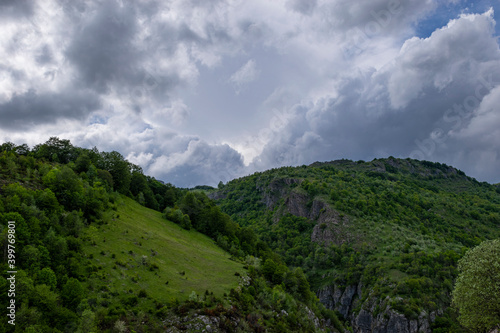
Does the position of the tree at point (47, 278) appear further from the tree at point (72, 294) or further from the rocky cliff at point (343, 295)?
the rocky cliff at point (343, 295)

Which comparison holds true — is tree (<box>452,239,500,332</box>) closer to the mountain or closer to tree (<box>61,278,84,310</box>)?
tree (<box>61,278,84,310</box>)

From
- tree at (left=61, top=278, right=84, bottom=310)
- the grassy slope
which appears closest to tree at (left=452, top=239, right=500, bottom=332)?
the grassy slope

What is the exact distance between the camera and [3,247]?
29.2 meters

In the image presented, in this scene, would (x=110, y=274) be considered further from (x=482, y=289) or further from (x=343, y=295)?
(x=343, y=295)

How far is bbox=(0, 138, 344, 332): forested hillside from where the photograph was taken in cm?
2711

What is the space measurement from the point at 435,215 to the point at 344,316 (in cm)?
9117

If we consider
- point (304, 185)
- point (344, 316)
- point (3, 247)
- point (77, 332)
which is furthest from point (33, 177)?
point (304, 185)

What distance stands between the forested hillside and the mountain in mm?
28533

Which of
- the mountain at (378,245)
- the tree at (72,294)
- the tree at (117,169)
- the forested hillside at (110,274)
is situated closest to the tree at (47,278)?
the forested hillside at (110,274)

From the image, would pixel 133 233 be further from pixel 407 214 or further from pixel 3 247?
pixel 407 214

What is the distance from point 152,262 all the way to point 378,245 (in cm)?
11249

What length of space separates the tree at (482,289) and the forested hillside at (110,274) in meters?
24.7

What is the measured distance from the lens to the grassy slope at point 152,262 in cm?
3788

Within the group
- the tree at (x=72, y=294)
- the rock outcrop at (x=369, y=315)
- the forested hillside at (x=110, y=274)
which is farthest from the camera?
the rock outcrop at (x=369, y=315)
